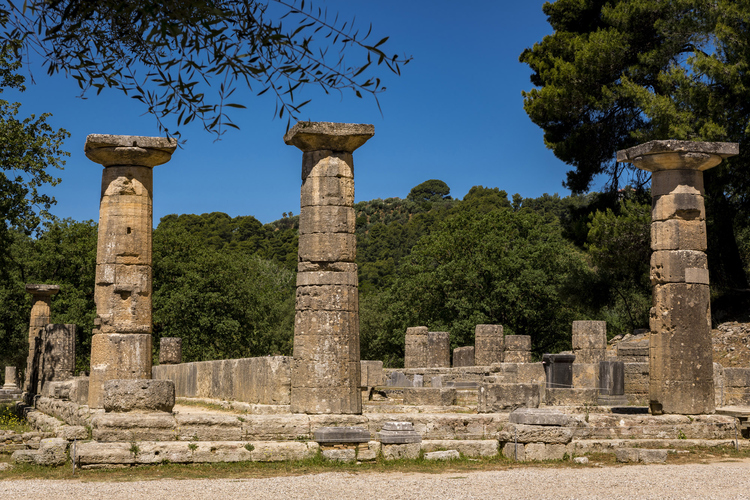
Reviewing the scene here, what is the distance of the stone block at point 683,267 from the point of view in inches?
530

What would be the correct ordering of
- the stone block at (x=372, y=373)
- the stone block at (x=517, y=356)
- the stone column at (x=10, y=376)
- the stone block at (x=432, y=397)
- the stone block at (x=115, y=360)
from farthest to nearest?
the stone column at (x=10, y=376), the stone block at (x=517, y=356), the stone block at (x=372, y=373), the stone block at (x=432, y=397), the stone block at (x=115, y=360)

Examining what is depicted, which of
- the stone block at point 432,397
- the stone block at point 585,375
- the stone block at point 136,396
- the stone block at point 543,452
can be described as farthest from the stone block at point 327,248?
the stone block at point 585,375

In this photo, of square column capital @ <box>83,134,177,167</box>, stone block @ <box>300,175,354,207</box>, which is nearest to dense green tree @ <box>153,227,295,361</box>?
square column capital @ <box>83,134,177,167</box>

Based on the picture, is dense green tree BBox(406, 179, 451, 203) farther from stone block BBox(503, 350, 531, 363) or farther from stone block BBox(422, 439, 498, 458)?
stone block BBox(422, 439, 498, 458)

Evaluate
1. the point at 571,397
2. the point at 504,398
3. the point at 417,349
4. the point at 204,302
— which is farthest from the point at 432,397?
the point at 204,302

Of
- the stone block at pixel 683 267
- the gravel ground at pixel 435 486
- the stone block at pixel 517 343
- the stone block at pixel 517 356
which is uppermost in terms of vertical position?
the stone block at pixel 683 267

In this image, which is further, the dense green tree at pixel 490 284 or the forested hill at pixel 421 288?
the dense green tree at pixel 490 284

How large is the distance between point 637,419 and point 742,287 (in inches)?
623

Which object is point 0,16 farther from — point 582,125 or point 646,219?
point 582,125

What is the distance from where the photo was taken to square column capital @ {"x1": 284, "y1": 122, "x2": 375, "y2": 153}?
12680 mm

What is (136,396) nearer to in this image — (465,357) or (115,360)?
(115,360)

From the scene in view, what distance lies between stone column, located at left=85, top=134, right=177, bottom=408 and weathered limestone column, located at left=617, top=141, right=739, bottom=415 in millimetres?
8436

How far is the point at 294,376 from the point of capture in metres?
12.6

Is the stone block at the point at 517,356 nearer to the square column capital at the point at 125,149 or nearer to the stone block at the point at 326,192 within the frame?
the stone block at the point at 326,192
